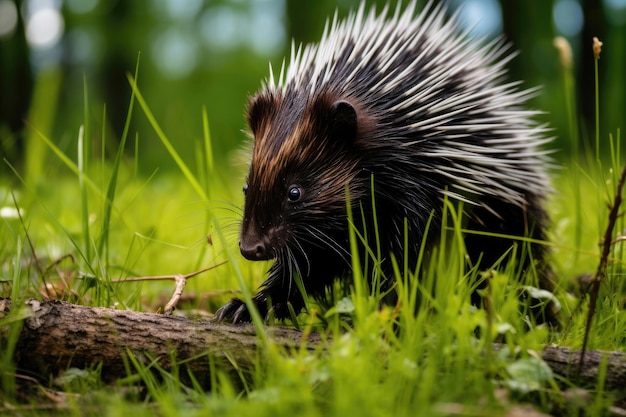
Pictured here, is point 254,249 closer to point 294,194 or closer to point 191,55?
point 294,194

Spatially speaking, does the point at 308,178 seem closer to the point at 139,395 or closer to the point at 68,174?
the point at 139,395

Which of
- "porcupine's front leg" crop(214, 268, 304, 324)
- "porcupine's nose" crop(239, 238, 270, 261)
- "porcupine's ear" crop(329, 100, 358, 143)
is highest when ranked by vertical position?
"porcupine's ear" crop(329, 100, 358, 143)

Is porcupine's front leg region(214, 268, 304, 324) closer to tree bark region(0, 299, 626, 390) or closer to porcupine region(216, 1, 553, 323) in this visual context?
porcupine region(216, 1, 553, 323)

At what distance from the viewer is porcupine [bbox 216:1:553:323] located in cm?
345

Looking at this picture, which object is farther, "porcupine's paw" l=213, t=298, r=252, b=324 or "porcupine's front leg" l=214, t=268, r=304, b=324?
"porcupine's front leg" l=214, t=268, r=304, b=324

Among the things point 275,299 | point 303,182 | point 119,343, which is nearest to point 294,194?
point 303,182

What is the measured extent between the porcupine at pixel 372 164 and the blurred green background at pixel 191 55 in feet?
5.36

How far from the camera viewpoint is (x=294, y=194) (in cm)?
344

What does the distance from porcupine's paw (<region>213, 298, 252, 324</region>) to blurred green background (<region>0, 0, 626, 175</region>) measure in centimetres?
213

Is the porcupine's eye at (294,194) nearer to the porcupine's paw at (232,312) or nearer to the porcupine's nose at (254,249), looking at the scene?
the porcupine's nose at (254,249)

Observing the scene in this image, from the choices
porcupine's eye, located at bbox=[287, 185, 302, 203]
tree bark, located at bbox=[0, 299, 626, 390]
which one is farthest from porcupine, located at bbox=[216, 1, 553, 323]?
tree bark, located at bbox=[0, 299, 626, 390]

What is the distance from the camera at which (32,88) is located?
18.7 m

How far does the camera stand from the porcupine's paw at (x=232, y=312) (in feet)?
10.5

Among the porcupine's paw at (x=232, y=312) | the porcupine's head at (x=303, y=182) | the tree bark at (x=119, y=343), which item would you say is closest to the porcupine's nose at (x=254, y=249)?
the porcupine's head at (x=303, y=182)
